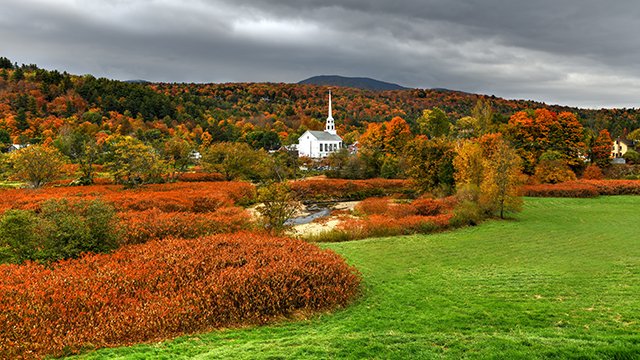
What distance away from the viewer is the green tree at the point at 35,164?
39438 mm

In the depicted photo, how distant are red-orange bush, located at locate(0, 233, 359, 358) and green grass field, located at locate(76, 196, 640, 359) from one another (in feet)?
2.37

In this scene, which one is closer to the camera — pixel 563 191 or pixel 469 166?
pixel 469 166

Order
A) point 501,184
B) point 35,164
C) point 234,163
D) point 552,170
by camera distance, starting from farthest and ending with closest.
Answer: point 234,163, point 552,170, point 35,164, point 501,184

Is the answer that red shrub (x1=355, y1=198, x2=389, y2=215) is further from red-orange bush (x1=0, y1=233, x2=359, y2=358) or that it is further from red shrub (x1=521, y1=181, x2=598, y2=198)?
red-orange bush (x1=0, y1=233, x2=359, y2=358)

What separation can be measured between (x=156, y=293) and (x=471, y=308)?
941cm

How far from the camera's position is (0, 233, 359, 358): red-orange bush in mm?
9453

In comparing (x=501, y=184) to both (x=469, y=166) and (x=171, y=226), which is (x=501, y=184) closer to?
(x=469, y=166)

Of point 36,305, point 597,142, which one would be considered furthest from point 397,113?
point 36,305

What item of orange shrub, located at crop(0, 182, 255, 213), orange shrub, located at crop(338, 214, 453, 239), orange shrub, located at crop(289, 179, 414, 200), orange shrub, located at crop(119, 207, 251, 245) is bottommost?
orange shrub, located at crop(289, 179, 414, 200)

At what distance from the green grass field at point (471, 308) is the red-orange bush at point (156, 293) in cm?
72

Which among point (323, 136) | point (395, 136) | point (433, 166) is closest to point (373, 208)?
point (433, 166)

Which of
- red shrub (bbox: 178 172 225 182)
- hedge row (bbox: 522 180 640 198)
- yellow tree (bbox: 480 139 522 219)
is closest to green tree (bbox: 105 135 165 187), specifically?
red shrub (bbox: 178 172 225 182)

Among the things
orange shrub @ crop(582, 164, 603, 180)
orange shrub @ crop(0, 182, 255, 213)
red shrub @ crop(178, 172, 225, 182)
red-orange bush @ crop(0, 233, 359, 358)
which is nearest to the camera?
red-orange bush @ crop(0, 233, 359, 358)

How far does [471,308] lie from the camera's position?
39.9 ft
